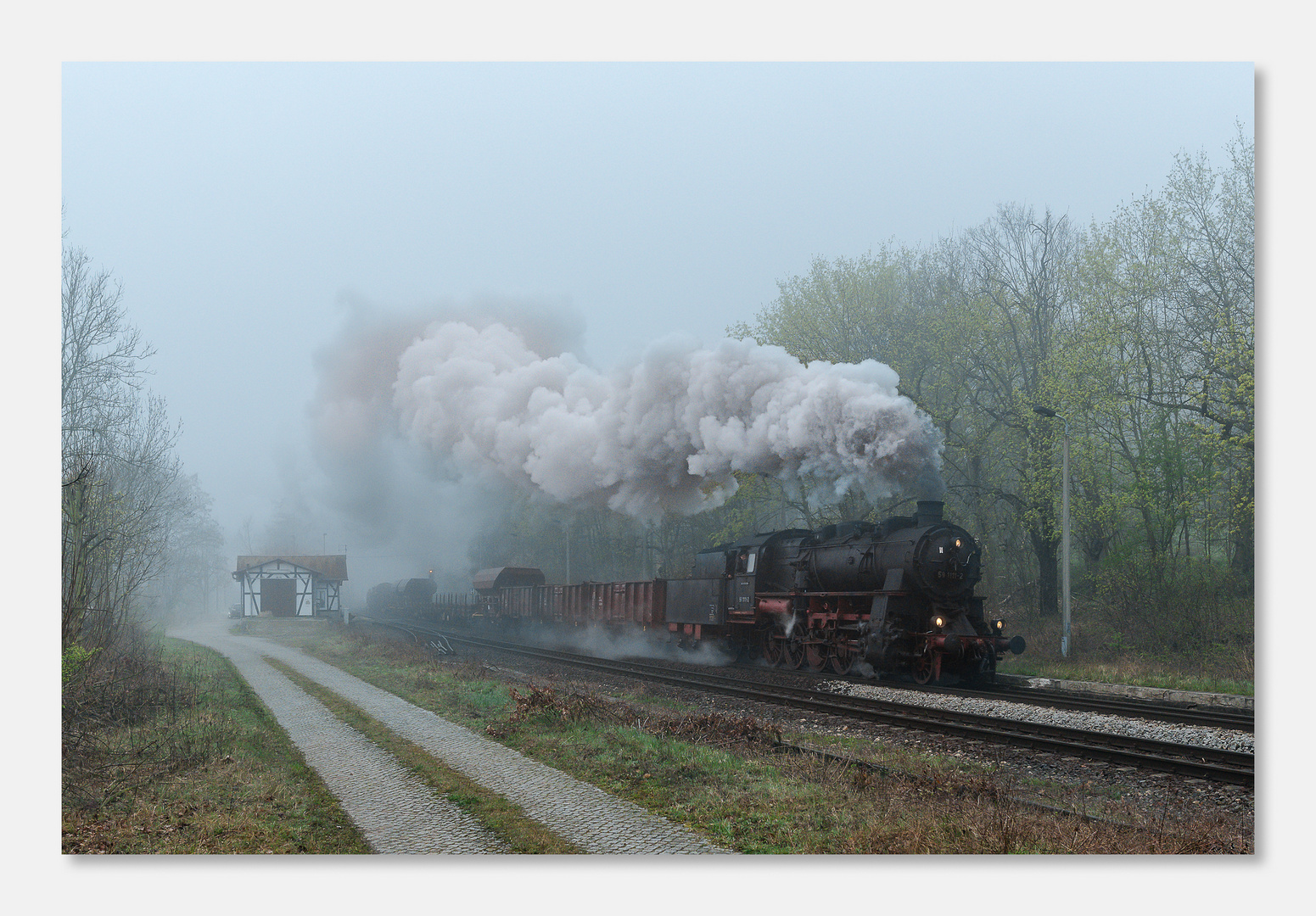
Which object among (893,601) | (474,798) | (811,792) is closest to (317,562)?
(893,601)

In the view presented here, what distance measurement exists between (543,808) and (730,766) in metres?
2.36

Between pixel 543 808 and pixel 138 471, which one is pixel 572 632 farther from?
pixel 543 808

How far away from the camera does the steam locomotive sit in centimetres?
1689

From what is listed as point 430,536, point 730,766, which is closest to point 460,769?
point 730,766

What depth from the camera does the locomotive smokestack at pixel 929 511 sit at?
55.9 ft

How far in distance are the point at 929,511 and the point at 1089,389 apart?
695cm

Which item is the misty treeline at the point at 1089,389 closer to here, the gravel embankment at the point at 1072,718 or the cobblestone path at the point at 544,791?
the gravel embankment at the point at 1072,718

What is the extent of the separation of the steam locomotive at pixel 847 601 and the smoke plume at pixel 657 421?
1.24m

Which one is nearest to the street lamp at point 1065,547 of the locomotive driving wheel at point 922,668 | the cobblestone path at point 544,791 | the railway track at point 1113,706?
the railway track at point 1113,706

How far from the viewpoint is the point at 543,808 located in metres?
8.32

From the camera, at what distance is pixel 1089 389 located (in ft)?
69.7

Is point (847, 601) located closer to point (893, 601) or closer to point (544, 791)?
point (893, 601)

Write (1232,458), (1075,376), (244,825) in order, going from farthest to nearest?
(1075,376), (1232,458), (244,825)

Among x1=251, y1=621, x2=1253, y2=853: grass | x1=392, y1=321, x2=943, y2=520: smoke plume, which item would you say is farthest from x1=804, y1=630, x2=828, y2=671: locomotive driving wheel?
x1=251, y1=621, x2=1253, y2=853: grass
